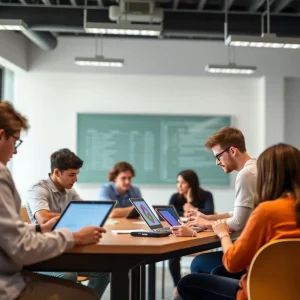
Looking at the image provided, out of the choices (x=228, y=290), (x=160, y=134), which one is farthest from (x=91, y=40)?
(x=228, y=290)

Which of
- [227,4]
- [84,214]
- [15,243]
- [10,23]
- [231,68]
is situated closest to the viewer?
[15,243]

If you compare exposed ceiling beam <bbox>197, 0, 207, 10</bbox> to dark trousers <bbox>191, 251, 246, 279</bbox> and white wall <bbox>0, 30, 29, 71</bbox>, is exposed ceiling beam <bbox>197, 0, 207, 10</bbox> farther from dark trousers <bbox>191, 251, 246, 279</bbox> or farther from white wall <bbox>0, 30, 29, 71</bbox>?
dark trousers <bbox>191, 251, 246, 279</bbox>

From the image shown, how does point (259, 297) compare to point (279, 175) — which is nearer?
point (259, 297)

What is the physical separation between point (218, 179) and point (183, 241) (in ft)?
14.6

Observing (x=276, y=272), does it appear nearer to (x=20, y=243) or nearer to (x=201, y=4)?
(x=20, y=243)

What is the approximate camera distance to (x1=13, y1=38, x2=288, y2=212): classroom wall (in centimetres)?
650

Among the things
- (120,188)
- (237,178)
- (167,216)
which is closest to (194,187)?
(120,188)

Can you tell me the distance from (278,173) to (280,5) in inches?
159

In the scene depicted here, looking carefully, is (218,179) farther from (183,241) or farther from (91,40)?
(183,241)

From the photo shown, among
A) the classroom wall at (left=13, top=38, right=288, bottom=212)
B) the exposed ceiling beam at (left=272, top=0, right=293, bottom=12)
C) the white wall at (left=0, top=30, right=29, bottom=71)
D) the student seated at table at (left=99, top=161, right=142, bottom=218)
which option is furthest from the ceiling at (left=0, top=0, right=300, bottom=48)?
the student seated at table at (left=99, top=161, right=142, bottom=218)

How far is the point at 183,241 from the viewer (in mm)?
2141

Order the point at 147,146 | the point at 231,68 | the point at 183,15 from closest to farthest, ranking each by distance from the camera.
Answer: the point at 183,15 → the point at 231,68 → the point at 147,146

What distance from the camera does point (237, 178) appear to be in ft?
8.48

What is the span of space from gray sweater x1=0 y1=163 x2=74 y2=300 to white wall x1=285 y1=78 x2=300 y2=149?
5.42 meters
